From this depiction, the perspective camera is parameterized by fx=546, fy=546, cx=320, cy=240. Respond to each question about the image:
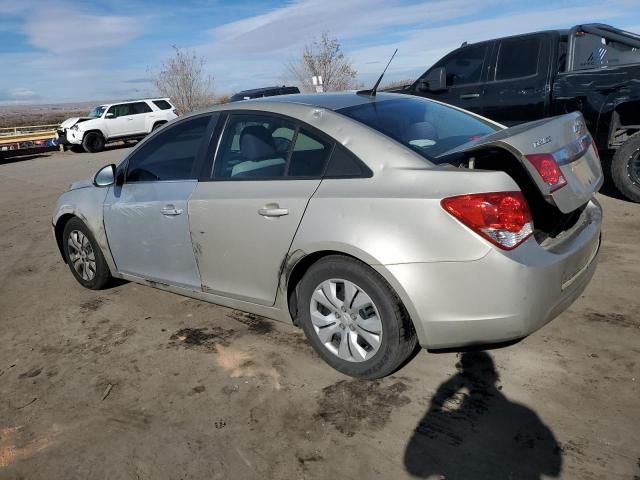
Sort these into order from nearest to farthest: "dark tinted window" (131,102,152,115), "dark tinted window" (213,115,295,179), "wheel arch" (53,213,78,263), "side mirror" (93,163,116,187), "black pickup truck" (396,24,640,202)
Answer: "dark tinted window" (213,115,295,179), "side mirror" (93,163,116,187), "wheel arch" (53,213,78,263), "black pickup truck" (396,24,640,202), "dark tinted window" (131,102,152,115)

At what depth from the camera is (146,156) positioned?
4.13 m

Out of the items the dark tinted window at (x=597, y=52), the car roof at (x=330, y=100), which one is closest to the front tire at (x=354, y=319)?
the car roof at (x=330, y=100)

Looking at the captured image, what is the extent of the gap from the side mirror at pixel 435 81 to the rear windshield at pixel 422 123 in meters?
3.73

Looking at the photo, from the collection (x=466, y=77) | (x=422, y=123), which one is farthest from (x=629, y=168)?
(x=422, y=123)

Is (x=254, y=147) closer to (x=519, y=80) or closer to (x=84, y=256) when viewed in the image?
Answer: (x=84, y=256)

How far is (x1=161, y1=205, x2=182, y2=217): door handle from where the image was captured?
365cm

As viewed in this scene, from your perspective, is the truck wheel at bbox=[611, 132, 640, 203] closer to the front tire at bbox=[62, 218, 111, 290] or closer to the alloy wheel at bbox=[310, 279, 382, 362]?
the alloy wheel at bbox=[310, 279, 382, 362]

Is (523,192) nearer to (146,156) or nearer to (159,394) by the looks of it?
(159,394)

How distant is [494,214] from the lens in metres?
2.52

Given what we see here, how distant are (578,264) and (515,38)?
5.25m

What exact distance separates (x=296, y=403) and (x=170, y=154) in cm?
210

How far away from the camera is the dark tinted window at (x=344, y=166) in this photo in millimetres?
2863

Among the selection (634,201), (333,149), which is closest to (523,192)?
(333,149)

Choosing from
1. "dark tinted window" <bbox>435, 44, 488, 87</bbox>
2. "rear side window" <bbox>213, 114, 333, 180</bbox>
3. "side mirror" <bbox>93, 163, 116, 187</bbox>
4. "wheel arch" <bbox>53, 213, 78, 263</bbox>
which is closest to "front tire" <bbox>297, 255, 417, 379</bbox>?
"rear side window" <bbox>213, 114, 333, 180</bbox>
